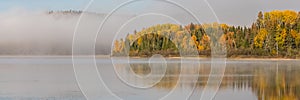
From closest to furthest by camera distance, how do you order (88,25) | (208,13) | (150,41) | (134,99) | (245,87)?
(88,25) < (134,99) < (208,13) < (245,87) < (150,41)

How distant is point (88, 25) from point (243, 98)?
4947mm

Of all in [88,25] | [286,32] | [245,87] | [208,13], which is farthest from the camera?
[286,32]

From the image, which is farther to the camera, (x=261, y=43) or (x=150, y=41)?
(x=261, y=43)

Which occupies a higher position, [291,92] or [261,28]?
[261,28]

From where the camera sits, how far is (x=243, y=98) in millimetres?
13883

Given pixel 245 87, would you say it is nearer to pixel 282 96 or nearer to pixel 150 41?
pixel 282 96

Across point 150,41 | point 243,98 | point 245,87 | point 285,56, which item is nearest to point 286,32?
point 285,56

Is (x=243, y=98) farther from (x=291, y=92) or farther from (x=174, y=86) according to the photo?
(x=174, y=86)

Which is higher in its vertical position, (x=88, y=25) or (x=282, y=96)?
(x=88, y=25)

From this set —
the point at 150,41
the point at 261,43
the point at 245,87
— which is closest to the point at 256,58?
the point at 261,43

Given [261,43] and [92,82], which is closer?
[92,82]

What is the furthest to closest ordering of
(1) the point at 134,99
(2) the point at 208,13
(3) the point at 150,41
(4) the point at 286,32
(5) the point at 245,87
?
(4) the point at 286,32, (3) the point at 150,41, (5) the point at 245,87, (2) the point at 208,13, (1) the point at 134,99

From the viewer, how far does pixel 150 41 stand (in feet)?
148

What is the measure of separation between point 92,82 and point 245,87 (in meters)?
5.62
